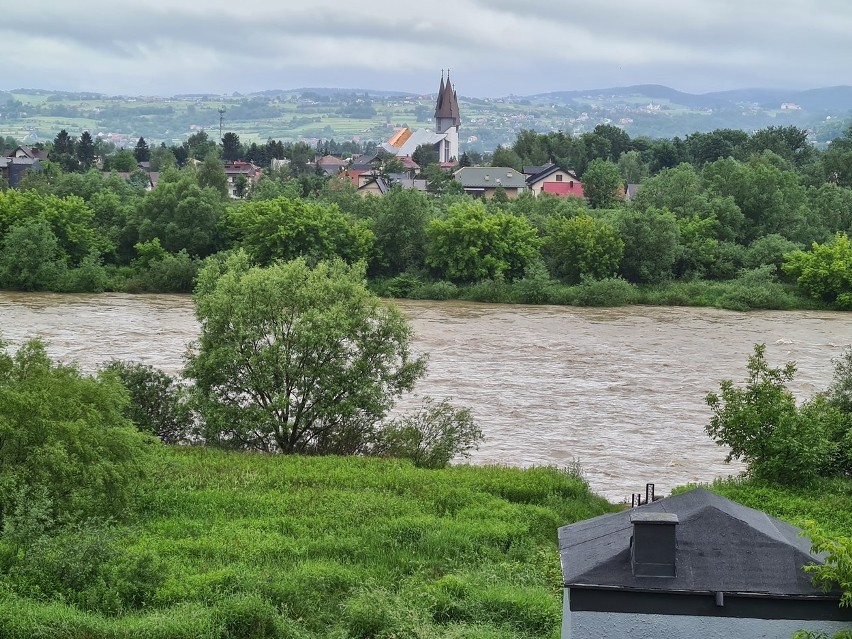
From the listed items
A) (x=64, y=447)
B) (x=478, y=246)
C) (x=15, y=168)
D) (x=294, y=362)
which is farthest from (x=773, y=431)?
(x=15, y=168)

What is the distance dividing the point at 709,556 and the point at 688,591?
1.87 feet

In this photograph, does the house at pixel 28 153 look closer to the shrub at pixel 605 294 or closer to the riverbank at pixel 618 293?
the riverbank at pixel 618 293

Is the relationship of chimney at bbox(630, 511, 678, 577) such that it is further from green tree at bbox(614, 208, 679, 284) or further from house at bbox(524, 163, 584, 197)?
house at bbox(524, 163, 584, 197)

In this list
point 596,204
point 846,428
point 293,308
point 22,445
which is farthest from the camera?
point 596,204

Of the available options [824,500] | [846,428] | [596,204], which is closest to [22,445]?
[824,500]

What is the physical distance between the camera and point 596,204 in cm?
7206

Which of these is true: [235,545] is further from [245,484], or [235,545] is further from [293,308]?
[293,308]

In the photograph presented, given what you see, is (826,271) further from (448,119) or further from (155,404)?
(448,119)

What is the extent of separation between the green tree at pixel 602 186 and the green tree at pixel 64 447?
184 ft

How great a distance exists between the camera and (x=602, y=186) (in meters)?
72.4

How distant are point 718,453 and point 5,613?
1802cm

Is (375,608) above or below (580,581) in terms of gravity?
below

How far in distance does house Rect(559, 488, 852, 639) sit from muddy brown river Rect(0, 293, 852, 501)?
42.0ft

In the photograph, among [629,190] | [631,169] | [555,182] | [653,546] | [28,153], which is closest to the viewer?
[653,546]
